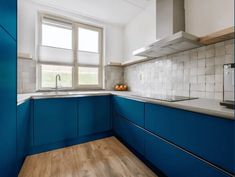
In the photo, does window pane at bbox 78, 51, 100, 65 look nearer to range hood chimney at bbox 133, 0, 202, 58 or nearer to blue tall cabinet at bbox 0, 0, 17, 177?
range hood chimney at bbox 133, 0, 202, 58

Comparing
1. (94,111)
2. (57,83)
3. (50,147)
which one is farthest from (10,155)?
(57,83)

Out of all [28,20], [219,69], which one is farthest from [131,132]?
[28,20]

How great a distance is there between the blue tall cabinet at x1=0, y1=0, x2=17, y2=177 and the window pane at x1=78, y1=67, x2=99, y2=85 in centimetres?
172

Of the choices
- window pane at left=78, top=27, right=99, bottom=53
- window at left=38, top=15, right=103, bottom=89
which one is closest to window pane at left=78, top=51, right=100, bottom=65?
window at left=38, top=15, right=103, bottom=89

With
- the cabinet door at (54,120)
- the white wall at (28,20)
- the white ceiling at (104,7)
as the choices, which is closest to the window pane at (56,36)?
the white wall at (28,20)

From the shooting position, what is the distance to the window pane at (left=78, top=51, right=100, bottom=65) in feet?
8.95

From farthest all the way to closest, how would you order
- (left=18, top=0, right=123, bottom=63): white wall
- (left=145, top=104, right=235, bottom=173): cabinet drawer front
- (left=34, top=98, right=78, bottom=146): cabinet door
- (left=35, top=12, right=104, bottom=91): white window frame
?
(left=35, top=12, right=104, bottom=91): white window frame < (left=18, top=0, right=123, bottom=63): white wall < (left=34, top=98, right=78, bottom=146): cabinet door < (left=145, top=104, right=235, bottom=173): cabinet drawer front

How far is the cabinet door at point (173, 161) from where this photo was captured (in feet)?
2.84

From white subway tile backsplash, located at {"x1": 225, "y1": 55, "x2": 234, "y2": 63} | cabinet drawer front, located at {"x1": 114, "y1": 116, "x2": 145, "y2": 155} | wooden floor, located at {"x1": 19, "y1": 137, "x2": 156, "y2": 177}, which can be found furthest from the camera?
cabinet drawer front, located at {"x1": 114, "y1": 116, "x2": 145, "y2": 155}

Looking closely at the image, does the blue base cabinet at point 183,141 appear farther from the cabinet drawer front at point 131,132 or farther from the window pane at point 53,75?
the window pane at point 53,75

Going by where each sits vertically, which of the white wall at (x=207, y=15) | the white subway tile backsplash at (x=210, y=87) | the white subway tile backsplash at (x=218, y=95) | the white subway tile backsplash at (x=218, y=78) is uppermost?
the white wall at (x=207, y=15)

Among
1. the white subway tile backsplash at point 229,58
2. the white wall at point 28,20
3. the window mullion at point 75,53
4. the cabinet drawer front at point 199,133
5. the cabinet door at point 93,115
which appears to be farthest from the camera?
the window mullion at point 75,53

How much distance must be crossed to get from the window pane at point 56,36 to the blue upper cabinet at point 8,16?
1.54 metres

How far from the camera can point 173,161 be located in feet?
3.60
